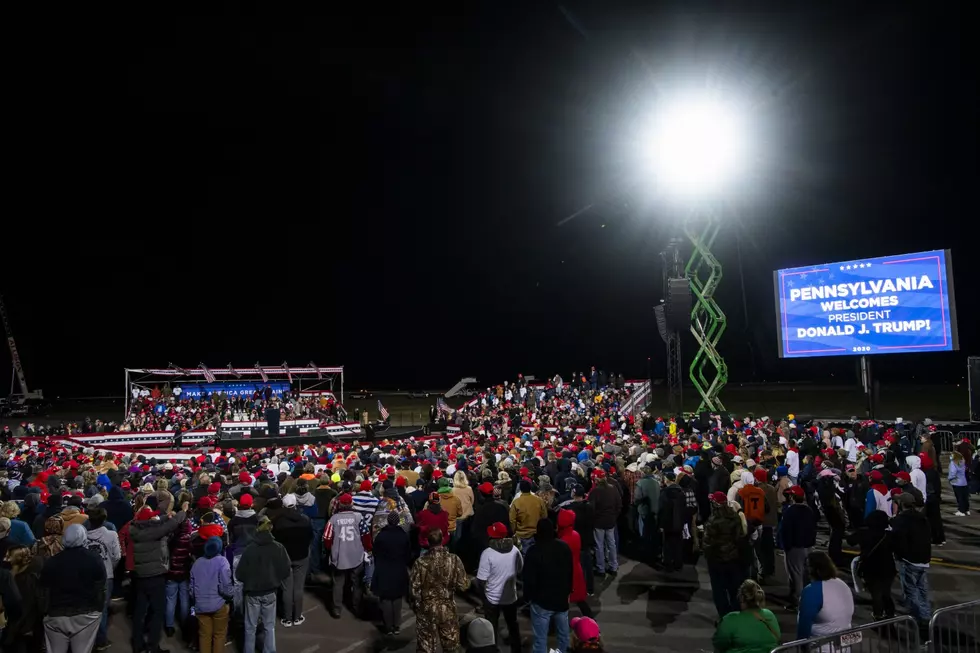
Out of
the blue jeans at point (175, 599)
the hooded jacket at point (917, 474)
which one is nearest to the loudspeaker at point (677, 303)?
the hooded jacket at point (917, 474)

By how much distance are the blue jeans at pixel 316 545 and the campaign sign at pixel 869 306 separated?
18878 mm

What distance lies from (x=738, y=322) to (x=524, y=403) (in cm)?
Answer: 3616

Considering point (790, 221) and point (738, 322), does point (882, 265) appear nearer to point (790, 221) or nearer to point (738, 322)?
point (790, 221)

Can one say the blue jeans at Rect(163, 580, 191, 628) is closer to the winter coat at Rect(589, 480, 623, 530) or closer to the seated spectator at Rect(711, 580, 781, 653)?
the winter coat at Rect(589, 480, 623, 530)

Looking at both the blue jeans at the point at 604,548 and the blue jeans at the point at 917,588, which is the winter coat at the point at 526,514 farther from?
the blue jeans at the point at 917,588

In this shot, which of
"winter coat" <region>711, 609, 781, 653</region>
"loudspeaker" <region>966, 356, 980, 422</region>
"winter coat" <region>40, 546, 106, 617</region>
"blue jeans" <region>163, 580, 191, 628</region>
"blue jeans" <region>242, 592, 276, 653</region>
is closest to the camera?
"winter coat" <region>711, 609, 781, 653</region>

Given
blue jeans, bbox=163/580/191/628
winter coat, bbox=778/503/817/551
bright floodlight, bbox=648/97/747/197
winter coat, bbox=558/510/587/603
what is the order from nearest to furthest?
winter coat, bbox=558/510/587/603
blue jeans, bbox=163/580/191/628
winter coat, bbox=778/503/817/551
bright floodlight, bbox=648/97/747/197

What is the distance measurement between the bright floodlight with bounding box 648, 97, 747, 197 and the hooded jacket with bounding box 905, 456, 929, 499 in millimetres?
17279

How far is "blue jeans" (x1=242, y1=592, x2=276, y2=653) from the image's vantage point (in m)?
6.79

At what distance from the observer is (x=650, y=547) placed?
11305 mm

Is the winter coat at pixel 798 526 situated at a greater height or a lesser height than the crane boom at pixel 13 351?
lesser

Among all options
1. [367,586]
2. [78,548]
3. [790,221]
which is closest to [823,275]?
[367,586]

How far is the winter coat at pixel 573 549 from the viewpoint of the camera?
22.6ft

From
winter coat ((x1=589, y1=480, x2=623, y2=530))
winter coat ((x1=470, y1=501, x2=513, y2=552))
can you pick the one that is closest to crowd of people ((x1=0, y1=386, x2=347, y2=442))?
A: winter coat ((x1=470, y1=501, x2=513, y2=552))
